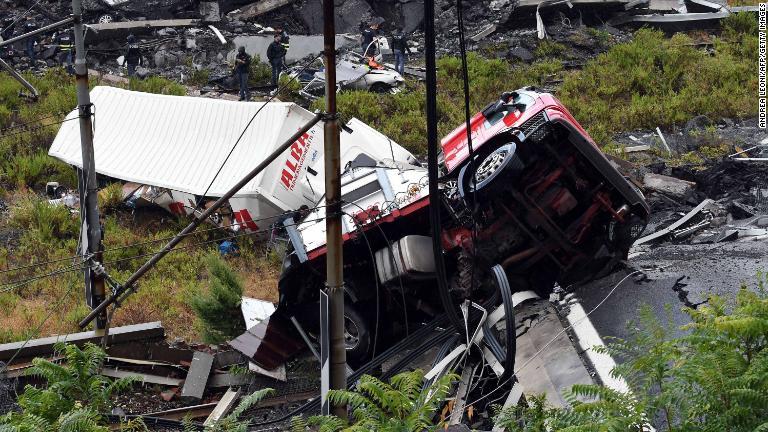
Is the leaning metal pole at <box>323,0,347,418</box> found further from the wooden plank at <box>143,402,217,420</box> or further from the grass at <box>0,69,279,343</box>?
the grass at <box>0,69,279,343</box>

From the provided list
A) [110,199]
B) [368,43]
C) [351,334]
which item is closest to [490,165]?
[351,334]

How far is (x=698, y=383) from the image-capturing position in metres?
5.38

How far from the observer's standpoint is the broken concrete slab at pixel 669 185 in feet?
44.7

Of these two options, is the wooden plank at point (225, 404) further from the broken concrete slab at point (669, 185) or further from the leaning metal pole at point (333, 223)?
the broken concrete slab at point (669, 185)

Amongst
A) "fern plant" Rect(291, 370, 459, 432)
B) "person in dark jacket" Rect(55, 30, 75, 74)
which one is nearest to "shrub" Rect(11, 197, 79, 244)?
"person in dark jacket" Rect(55, 30, 75, 74)

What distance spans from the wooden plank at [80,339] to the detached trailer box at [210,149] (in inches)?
121

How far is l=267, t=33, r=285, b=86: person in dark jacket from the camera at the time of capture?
21.1 meters

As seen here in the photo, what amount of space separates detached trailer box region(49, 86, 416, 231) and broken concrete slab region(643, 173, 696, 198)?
3.47 meters

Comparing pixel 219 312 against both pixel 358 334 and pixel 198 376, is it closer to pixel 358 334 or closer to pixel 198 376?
pixel 198 376

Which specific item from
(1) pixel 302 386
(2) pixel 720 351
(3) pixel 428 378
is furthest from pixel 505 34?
(2) pixel 720 351

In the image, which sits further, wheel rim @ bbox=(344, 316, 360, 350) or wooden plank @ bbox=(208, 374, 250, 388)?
wooden plank @ bbox=(208, 374, 250, 388)

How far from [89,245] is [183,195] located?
5.45 metres

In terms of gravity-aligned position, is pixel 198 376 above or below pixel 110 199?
below

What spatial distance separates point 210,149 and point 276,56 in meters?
5.36
